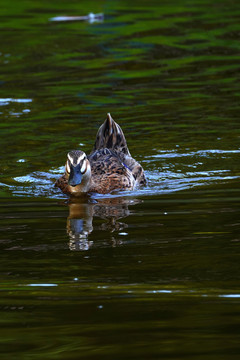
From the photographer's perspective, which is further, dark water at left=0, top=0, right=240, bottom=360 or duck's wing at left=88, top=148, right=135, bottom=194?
duck's wing at left=88, top=148, right=135, bottom=194

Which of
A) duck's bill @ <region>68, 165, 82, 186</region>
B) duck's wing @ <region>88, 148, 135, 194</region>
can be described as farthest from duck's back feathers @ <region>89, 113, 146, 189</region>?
duck's bill @ <region>68, 165, 82, 186</region>

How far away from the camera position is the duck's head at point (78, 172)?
972 cm

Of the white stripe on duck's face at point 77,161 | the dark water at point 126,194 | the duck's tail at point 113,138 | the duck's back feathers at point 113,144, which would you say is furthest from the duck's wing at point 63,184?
the duck's tail at point 113,138

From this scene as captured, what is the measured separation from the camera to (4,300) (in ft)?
17.2

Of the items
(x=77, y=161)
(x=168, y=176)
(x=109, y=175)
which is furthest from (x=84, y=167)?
(x=168, y=176)

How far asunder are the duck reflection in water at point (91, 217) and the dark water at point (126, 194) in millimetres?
24

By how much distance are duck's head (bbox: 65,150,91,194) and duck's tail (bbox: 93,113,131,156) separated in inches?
56.7

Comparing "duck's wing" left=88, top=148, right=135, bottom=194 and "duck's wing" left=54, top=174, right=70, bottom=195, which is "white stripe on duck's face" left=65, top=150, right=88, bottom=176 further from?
"duck's wing" left=88, top=148, right=135, bottom=194

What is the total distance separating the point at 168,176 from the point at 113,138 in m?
1.27

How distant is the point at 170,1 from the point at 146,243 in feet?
65.2

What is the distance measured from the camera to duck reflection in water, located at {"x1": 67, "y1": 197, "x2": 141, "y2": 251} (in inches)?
278

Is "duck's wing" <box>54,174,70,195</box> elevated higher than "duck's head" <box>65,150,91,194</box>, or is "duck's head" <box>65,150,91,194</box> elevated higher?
"duck's head" <box>65,150,91,194</box>

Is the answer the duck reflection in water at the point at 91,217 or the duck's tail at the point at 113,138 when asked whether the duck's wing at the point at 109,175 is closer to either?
the duck's tail at the point at 113,138

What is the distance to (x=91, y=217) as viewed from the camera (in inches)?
334
